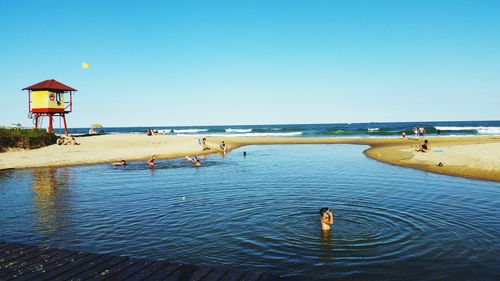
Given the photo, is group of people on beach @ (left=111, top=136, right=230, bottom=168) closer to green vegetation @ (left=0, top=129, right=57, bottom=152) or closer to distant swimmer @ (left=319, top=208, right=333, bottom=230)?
green vegetation @ (left=0, top=129, right=57, bottom=152)

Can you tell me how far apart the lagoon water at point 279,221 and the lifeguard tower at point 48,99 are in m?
35.6

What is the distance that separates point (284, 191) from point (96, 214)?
1114 centimetres

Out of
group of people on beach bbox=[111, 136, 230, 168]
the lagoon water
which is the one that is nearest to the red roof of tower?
group of people on beach bbox=[111, 136, 230, 168]

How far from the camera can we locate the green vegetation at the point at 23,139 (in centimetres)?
4466

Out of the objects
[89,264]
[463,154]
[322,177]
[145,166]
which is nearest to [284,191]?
[322,177]

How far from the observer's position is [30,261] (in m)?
9.16

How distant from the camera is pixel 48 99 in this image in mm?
58531

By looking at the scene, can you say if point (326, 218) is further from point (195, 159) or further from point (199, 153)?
point (199, 153)

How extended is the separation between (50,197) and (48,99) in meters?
44.4

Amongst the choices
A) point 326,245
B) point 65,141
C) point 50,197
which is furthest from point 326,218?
point 65,141

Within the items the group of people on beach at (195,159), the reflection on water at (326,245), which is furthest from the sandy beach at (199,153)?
the reflection on water at (326,245)

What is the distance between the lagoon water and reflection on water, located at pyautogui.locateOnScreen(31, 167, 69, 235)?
0.09 meters

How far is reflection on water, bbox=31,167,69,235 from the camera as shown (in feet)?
50.8

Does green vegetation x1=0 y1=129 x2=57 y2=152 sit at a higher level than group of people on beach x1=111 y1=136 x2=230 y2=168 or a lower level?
higher
